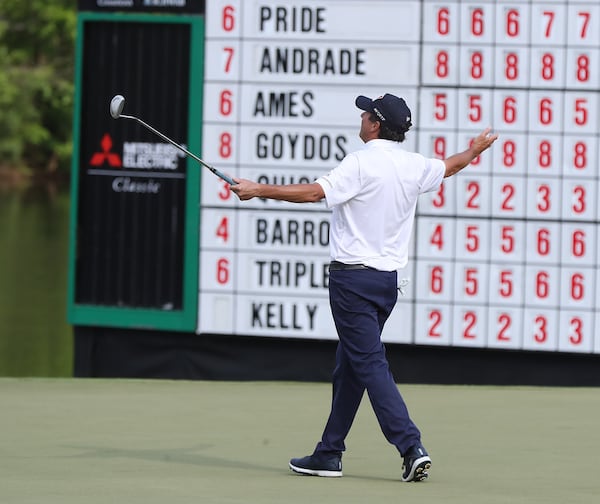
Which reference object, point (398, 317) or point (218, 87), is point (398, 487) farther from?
point (218, 87)

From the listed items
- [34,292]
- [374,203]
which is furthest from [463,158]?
[34,292]

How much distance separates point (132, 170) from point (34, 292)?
11.8m

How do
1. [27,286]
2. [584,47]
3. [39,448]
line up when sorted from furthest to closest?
[27,286] → [584,47] → [39,448]

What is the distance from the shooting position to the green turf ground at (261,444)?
7.05 meters

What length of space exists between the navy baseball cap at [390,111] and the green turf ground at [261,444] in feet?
5.45

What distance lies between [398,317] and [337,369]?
14.2 feet

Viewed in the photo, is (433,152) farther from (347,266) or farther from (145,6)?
(347,266)

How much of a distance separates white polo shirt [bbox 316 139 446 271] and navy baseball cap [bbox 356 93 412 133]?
0.10 metres

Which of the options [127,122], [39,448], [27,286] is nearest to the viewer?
[39,448]

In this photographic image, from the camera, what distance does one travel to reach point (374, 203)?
23.6 ft

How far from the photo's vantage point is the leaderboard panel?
1151cm

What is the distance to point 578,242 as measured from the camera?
11523 mm

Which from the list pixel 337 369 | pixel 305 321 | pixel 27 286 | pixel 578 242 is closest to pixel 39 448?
pixel 337 369

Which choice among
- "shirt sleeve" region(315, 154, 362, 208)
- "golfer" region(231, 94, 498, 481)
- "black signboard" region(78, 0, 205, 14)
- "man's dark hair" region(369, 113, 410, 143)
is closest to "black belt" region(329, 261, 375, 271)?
"golfer" region(231, 94, 498, 481)
